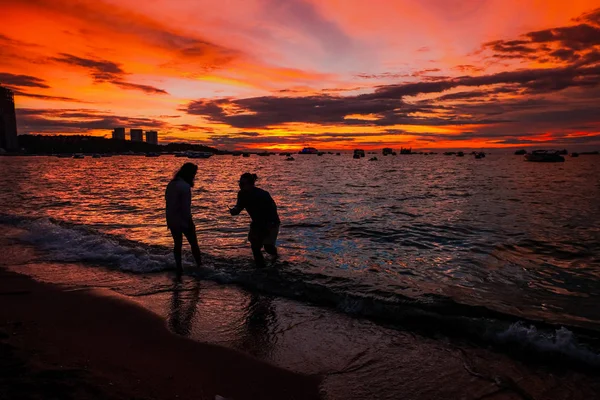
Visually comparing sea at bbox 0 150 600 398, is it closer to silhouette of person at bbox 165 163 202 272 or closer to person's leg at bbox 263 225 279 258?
person's leg at bbox 263 225 279 258

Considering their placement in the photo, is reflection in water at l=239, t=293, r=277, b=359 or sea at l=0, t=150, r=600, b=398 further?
sea at l=0, t=150, r=600, b=398

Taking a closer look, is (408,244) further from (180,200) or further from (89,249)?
(89,249)

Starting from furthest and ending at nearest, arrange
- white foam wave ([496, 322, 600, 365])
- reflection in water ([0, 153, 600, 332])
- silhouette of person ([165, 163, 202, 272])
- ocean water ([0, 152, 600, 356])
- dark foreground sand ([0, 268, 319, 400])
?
silhouette of person ([165, 163, 202, 272])
reflection in water ([0, 153, 600, 332])
ocean water ([0, 152, 600, 356])
white foam wave ([496, 322, 600, 365])
dark foreground sand ([0, 268, 319, 400])

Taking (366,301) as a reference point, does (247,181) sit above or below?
above

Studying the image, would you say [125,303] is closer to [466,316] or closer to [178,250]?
[178,250]

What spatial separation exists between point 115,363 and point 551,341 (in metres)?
5.75

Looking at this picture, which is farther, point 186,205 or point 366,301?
point 186,205

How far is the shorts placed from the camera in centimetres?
880

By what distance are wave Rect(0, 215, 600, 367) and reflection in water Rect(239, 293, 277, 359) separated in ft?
2.11

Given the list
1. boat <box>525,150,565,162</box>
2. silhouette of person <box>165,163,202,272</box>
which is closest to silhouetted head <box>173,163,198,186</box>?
silhouette of person <box>165,163,202,272</box>

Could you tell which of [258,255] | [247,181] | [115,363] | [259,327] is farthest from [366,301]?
[115,363]

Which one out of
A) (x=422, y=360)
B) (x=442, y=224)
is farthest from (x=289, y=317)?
(x=442, y=224)

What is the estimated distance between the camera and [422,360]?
15.7 feet

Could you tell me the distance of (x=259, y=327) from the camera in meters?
5.73
